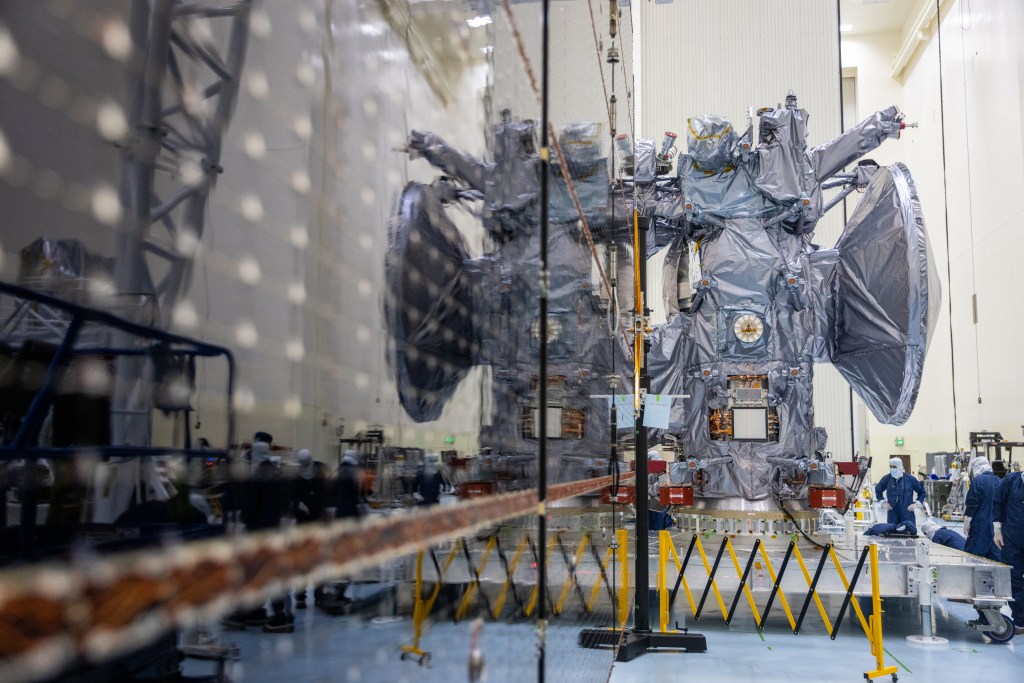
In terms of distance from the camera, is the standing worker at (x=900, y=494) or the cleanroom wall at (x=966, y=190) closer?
the standing worker at (x=900, y=494)

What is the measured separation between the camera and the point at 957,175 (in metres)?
22.0

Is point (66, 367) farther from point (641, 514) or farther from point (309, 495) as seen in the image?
point (641, 514)

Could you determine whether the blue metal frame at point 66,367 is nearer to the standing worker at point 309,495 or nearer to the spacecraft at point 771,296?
the standing worker at point 309,495

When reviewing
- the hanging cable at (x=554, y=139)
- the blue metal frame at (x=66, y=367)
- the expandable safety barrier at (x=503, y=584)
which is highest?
the hanging cable at (x=554, y=139)

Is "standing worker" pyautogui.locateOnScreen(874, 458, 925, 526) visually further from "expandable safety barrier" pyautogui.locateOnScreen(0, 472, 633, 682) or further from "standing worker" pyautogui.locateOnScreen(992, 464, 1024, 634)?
"expandable safety barrier" pyautogui.locateOnScreen(0, 472, 633, 682)

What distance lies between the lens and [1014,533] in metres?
7.69

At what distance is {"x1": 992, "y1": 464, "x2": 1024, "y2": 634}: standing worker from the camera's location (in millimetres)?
7449

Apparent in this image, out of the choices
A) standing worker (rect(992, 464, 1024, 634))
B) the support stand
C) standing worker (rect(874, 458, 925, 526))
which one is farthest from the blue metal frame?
standing worker (rect(874, 458, 925, 526))

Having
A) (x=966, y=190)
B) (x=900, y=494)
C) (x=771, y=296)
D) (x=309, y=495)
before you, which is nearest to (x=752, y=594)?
(x=771, y=296)

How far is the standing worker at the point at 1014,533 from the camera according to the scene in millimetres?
7449

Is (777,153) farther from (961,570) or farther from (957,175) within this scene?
(957,175)

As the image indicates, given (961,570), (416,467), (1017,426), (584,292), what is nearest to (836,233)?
(1017,426)

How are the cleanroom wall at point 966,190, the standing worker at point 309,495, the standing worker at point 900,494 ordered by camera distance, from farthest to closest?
the cleanroom wall at point 966,190, the standing worker at point 900,494, the standing worker at point 309,495

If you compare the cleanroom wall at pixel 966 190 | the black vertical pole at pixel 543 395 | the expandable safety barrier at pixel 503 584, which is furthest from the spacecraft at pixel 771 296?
the cleanroom wall at pixel 966 190
